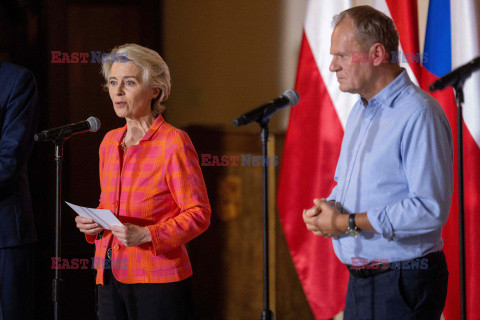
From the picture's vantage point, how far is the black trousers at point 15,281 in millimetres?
2328

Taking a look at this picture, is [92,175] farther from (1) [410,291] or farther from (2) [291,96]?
(1) [410,291]

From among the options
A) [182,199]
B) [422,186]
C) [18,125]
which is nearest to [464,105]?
[422,186]

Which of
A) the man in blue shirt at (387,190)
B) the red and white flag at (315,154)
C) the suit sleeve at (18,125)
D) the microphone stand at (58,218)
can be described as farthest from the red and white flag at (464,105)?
the suit sleeve at (18,125)

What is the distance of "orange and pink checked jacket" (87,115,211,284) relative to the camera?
1972 millimetres

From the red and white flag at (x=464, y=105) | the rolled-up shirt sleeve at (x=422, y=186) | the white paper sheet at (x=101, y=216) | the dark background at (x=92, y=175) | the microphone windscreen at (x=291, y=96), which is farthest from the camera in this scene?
the dark background at (x=92, y=175)

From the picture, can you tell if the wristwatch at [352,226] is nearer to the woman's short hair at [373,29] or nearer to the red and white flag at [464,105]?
the woman's short hair at [373,29]

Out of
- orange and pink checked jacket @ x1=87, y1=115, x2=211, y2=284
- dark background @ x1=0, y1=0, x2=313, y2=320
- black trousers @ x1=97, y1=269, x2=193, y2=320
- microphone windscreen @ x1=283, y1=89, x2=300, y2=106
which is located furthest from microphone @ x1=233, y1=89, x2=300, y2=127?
dark background @ x1=0, y1=0, x2=313, y2=320

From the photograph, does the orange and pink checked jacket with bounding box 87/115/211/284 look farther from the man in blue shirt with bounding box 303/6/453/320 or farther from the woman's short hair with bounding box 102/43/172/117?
the man in blue shirt with bounding box 303/6/453/320

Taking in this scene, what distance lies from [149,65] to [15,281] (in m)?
1.06

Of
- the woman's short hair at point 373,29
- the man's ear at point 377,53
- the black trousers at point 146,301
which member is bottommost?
the black trousers at point 146,301

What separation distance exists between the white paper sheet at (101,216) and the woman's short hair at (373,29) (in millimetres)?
982

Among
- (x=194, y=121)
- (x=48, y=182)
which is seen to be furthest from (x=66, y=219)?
(x=194, y=121)

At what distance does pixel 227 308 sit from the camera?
346 cm

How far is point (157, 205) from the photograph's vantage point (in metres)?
2.02
